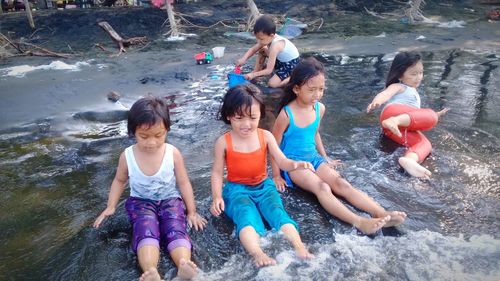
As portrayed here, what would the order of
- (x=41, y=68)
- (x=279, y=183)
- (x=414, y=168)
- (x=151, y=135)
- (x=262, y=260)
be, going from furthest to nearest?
(x=41, y=68) < (x=414, y=168) < (x=279, y=183) < (x=151, y=135) < (x=262, y=260)

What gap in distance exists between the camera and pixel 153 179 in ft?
9.77

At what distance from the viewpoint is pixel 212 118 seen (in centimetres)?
546

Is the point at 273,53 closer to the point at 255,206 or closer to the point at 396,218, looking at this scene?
the point at 255,206

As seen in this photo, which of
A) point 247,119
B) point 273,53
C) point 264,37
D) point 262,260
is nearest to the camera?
point 262,260

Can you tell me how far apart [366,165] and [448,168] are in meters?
0.77

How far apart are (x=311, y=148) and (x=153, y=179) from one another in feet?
4.74

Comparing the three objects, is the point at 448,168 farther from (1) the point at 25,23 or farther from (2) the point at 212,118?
(1) the point at 25,23

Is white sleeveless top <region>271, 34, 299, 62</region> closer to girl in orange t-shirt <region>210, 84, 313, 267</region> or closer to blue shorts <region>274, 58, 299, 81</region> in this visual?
blue shorts <region>274, 58, 299, 81</region>

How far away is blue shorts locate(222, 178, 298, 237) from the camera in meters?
2.92

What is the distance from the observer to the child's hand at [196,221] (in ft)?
9.89

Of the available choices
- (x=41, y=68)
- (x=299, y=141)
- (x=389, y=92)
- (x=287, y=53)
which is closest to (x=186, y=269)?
(x=299, y=141)

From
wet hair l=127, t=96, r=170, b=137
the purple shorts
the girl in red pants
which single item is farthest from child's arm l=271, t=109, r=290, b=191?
wet hair l=127, t=96, r=170, b=137

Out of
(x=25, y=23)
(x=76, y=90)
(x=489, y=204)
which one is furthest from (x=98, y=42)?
(x=489, y=204)

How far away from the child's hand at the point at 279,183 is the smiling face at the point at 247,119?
630 mm
